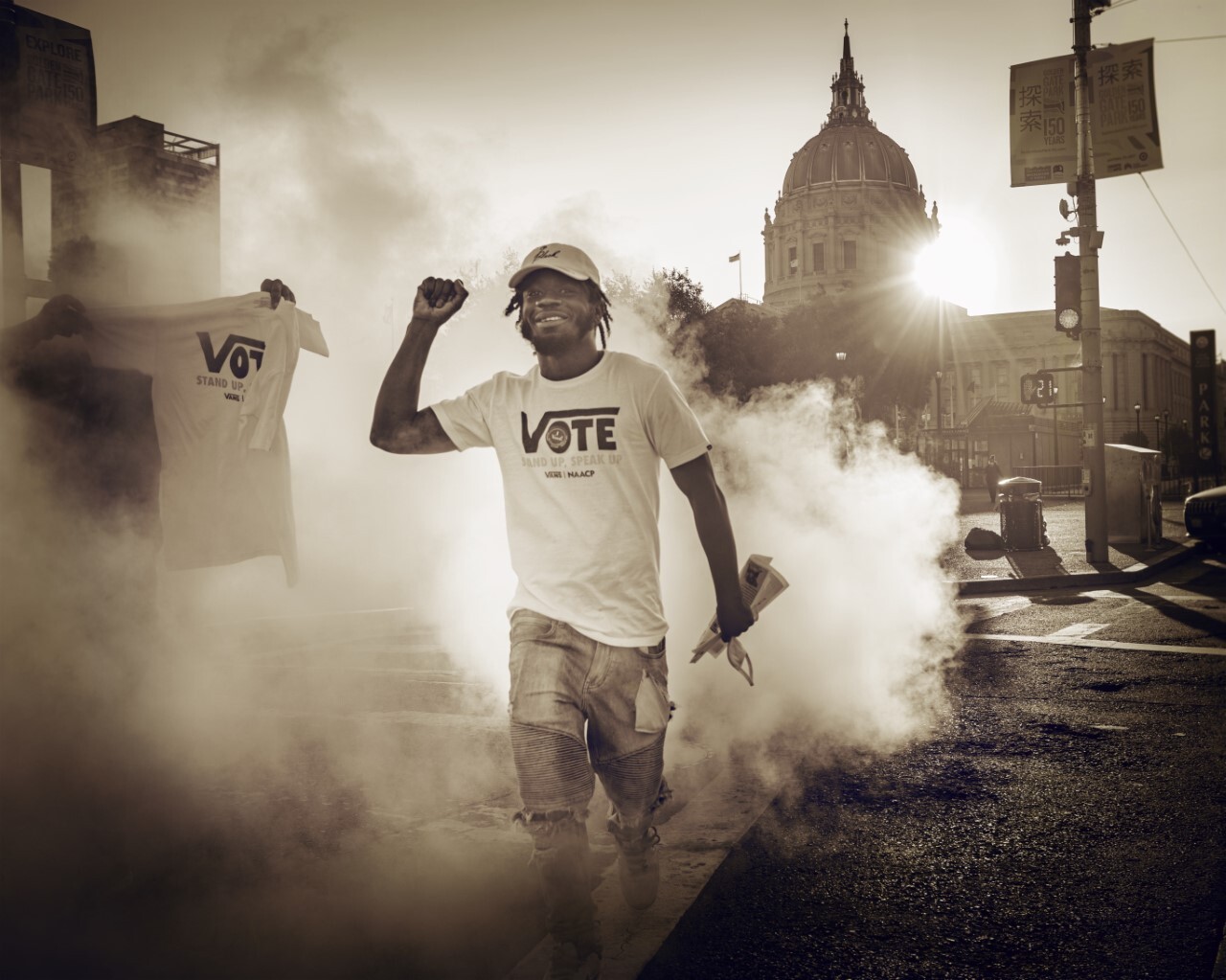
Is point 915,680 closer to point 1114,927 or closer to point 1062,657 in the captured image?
point 1062,657

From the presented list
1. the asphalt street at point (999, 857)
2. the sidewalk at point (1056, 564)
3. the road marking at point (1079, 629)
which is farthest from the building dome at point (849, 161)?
the asphalt street at point (999, 857)

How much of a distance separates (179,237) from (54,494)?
2.13 metres

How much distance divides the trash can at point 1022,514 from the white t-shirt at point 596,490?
14.7 m

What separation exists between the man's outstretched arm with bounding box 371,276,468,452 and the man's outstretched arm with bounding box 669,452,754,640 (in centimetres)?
69

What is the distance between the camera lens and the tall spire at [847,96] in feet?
381

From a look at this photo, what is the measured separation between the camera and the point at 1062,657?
24.0 ft

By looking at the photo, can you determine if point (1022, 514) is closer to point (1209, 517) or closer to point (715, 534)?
point (1209, 517)

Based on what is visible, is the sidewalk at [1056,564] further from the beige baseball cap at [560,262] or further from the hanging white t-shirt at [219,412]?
the beige baseball cap at [560,262]

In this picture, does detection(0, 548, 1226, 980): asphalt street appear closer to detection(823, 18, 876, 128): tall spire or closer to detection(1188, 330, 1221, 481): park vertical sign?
detection(1188, 330, 1221, 481): park vertical sign

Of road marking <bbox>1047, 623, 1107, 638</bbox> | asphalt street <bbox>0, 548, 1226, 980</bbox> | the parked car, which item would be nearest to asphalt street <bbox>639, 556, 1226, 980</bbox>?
asphalt street <bbox>0, 548, 1226, 980</bbox>

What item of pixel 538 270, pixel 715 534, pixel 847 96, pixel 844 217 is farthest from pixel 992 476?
pixel 847 96

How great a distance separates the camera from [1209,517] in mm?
16031

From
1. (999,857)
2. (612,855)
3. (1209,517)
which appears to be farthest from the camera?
(1209,517)

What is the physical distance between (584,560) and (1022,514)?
15.0m
